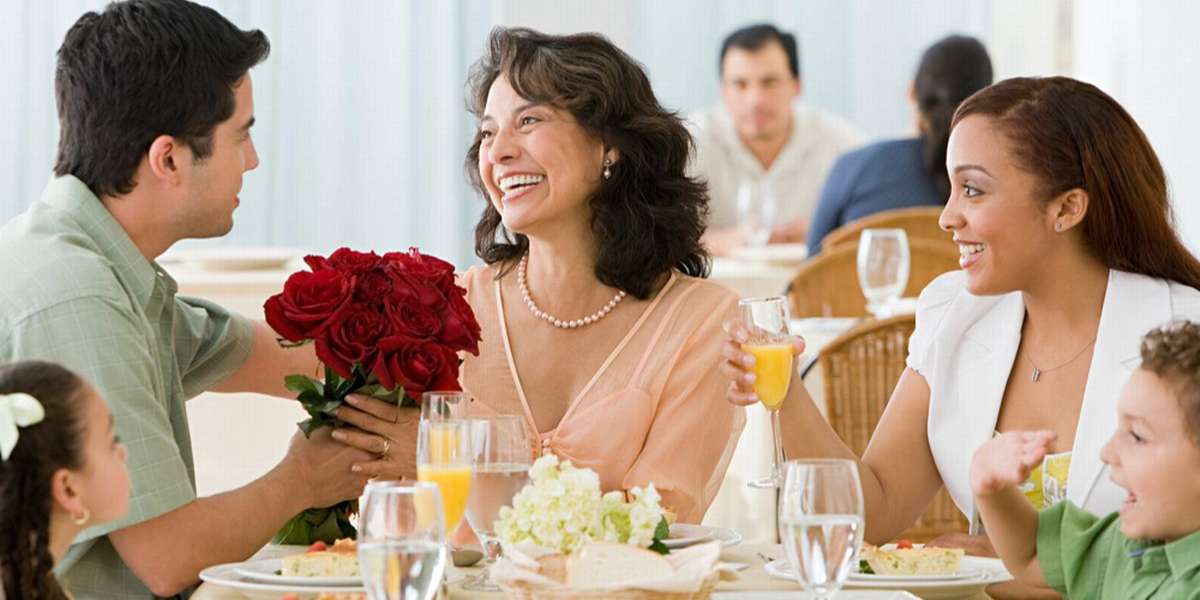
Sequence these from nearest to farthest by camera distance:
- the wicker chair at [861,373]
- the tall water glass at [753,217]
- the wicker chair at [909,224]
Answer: the wicker chair at [861,373] < the wicker chair at [909,224] < the tall water glass at [753,217]

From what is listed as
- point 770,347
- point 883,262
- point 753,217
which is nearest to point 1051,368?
point 770,347

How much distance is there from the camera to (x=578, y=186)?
2627 mm

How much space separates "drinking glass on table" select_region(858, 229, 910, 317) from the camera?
13.4 ft

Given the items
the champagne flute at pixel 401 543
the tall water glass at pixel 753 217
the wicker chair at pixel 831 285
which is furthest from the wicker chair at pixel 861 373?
the tall water glass at pixel 753 217

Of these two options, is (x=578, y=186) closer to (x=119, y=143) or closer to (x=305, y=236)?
(x=119, y=143)

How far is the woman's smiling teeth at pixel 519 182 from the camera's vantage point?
2.58 meters

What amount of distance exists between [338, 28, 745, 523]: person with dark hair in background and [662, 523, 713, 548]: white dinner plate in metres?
0.41

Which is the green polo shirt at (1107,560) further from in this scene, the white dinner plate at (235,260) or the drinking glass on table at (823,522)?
the white dinner plate at (235,260)

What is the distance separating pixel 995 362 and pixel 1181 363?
64 centimetres

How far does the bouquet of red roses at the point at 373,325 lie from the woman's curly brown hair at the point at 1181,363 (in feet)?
2.71

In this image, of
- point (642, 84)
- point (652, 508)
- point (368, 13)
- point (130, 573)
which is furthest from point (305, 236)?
point (652, 508)

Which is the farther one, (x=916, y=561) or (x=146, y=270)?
(x=146, y=270)

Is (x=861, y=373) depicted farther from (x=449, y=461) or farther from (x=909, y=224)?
(x=449, y=461)

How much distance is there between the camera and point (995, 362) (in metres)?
2.39
